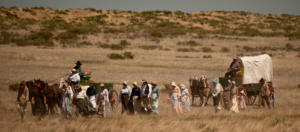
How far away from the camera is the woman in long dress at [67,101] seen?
15828 millimetres

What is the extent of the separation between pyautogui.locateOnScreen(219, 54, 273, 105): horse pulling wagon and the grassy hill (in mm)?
29303

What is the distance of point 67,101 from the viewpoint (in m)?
15.9

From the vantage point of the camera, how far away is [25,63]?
34.8 meters

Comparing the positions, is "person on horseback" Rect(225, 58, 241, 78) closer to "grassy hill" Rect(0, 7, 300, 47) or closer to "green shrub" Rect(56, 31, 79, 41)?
"grassy hill" Rect(0, 7, 300, 47)

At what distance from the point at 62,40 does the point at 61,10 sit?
4082 cm

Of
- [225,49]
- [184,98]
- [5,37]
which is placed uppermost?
[5,37]

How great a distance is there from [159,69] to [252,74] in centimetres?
1431

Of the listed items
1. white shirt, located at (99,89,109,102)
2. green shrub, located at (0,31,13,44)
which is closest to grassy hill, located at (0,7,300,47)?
green shrub, located at (0,31,13,44)

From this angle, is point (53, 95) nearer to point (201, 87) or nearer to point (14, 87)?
point (201, 87)

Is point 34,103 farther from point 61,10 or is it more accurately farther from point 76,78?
point 61,10

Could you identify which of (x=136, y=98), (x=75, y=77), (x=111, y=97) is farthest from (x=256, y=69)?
(x=75, y=77)

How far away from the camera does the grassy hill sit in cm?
5244

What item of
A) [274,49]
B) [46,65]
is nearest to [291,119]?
[46,65]

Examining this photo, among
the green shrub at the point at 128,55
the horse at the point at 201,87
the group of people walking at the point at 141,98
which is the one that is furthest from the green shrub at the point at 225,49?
the group of people walking at the point at 141,98
